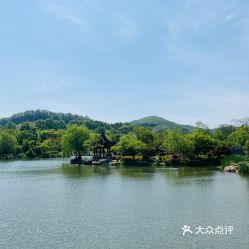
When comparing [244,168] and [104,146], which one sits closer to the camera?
[244,168]

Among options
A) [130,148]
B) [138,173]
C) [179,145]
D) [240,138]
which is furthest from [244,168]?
[240,138]

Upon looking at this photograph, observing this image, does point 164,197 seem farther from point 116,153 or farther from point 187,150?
point 116,153

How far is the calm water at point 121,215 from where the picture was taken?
18.4 meters

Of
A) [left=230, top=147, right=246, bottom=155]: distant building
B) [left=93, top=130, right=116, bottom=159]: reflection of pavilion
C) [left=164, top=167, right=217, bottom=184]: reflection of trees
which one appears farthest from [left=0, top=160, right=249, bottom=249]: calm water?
[left=93, top=130, right=116, bottom=159]: reflection of pavilion

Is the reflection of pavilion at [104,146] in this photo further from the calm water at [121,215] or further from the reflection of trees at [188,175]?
the calm water at [121,215]

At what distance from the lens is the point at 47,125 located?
636ft

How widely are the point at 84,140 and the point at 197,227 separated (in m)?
63.1

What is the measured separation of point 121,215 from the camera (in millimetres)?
24094

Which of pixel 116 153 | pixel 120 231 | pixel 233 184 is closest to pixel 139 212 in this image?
pixel 120 231

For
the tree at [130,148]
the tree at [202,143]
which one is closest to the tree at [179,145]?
the tree at [202,143]

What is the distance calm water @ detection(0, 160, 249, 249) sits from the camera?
18.4m

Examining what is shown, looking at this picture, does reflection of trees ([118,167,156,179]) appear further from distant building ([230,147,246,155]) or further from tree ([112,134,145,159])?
distant building ([230,147,246,155])

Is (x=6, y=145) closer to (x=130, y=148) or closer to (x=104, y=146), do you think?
(x=104, y=146)

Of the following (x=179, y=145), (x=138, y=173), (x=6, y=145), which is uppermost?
(x=6, y=145)
